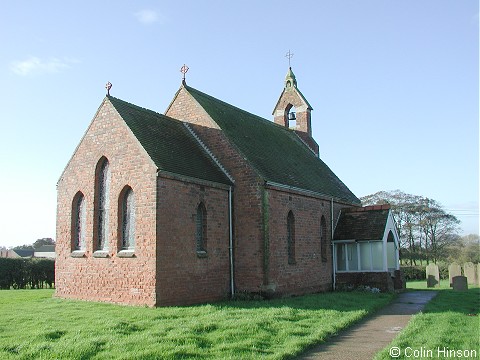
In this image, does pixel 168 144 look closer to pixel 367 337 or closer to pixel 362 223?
pixel 367 337

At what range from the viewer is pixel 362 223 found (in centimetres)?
2678

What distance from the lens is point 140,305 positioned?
54.7 feet

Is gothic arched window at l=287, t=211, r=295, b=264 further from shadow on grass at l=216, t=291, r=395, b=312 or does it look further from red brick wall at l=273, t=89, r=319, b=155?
red brick wall at l=273, t=89, r=319, b=155

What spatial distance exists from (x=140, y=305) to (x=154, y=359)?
7543 mm

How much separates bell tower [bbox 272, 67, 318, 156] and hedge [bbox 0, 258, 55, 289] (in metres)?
18.2

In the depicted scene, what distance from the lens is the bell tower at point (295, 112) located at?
3488 centimetres

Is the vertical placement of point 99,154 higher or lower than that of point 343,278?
higher

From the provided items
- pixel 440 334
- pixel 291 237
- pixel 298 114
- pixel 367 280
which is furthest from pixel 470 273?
pixel 440 334

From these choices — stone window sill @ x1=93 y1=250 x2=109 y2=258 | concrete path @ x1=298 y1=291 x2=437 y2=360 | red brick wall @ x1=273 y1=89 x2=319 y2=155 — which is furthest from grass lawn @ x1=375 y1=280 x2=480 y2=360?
red brick wall @ x1=273 y1=89 x2=319 y2=155

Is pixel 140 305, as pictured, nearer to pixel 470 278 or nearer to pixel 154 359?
pixel 154 359

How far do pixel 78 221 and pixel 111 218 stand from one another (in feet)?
8.06

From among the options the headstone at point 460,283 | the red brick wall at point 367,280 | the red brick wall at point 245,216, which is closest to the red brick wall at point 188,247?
the red brick wall at point 245,216

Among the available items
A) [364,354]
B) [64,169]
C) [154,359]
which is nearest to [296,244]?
[64,169]

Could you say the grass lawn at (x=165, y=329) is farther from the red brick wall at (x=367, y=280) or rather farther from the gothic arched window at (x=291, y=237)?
the red brick wall at (x=367, y=280)
